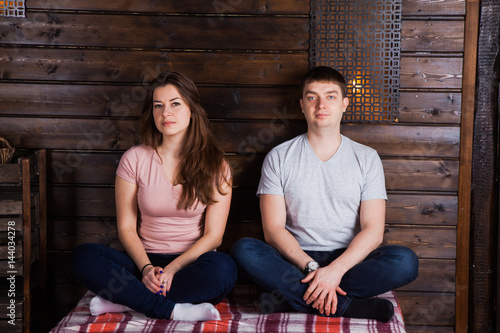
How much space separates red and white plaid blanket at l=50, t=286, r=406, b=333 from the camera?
1750 mm

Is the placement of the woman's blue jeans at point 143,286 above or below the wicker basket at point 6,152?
below

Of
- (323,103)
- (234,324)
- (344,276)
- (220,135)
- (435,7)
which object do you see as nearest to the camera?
(234,324)

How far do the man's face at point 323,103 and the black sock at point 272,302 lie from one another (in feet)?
2.52

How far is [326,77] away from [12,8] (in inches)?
61.9

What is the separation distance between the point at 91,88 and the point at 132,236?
80 centimetres

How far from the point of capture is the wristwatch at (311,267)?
193cm

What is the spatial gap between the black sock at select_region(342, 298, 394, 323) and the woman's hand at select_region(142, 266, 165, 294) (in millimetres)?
742

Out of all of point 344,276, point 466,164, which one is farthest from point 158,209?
point 466,164

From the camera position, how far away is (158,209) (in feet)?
6.93

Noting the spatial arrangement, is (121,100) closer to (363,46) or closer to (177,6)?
(177,6)

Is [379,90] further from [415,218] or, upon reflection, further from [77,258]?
[77,258]

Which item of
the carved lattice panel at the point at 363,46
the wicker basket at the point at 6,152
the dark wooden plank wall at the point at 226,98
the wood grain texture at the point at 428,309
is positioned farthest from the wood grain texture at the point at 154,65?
the wood grain texture at the point at 428,309

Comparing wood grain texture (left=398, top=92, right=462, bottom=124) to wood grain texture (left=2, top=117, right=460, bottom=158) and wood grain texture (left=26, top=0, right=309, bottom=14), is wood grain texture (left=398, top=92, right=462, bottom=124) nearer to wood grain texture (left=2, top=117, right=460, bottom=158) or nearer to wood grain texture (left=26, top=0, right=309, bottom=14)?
wood grain texture (left=2, top=117, right=460, bottom=158)

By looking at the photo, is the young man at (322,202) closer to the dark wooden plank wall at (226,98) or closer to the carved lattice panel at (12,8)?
the dark wooden plank wall at (226,98)
